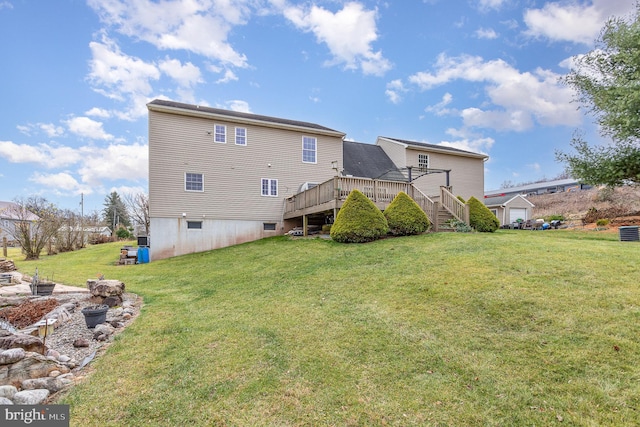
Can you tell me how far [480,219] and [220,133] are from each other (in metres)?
13.3

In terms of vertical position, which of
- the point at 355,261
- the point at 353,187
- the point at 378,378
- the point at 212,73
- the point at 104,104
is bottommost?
the point at 378,378

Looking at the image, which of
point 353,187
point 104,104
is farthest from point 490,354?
point 104,104

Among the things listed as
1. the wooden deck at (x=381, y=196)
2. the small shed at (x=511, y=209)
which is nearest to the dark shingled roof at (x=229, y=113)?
the wooden deck at (x=381, y=196)

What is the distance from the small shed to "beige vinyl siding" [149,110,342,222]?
1614 centimetres

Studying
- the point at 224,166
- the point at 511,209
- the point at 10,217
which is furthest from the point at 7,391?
the point at 10,217

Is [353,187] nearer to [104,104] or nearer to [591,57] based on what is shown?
[591,57]

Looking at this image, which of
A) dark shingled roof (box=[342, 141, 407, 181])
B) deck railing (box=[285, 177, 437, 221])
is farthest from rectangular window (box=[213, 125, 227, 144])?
dark shingled roof (box=[342, 141, 407, 181])

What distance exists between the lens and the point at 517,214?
25.5 meters

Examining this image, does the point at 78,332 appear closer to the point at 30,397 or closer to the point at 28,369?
the point at 28,369

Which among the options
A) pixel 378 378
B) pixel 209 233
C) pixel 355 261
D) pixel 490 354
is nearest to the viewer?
pixel 378 378

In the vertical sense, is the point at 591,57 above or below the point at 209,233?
above

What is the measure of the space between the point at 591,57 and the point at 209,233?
18837 millimetres

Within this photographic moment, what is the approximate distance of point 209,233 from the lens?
1595 centimetres

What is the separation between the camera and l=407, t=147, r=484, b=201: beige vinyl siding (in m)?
20.3
